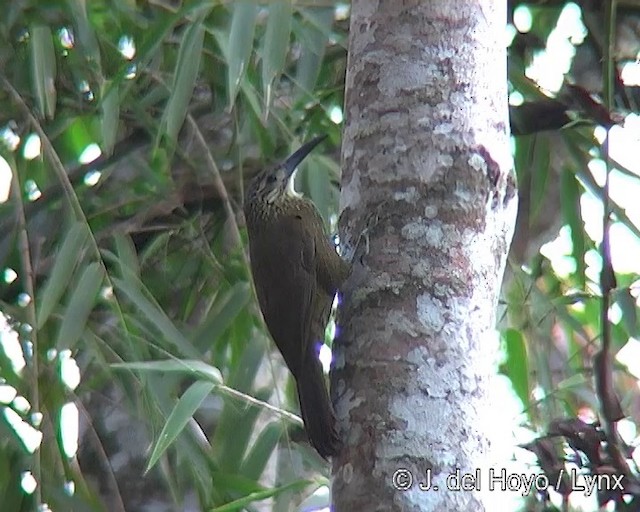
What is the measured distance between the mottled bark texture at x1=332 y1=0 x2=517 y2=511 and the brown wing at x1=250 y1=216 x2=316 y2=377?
0.81ft

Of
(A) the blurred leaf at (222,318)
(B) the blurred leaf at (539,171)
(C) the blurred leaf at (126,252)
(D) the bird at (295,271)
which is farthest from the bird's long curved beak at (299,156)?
(B) the blurred leaf at (539,171)

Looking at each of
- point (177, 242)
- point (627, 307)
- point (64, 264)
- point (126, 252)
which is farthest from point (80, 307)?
point (627, 307)

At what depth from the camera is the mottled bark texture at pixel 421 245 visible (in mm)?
1464

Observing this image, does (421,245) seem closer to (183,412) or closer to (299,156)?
(183,412)

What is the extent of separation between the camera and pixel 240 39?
195cm

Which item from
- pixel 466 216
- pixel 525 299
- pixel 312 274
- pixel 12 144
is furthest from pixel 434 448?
pixel 12 144

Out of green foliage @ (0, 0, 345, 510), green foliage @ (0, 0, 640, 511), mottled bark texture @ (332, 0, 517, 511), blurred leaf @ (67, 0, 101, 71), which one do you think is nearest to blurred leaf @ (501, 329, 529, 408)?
→ green foliage @ (0, 0, 640, 511)

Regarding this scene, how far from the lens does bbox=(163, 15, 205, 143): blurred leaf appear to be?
206cm

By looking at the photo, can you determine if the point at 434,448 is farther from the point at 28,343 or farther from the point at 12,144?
the point at 12,144

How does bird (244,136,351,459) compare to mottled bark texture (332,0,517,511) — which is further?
bird (244,136,351,459)

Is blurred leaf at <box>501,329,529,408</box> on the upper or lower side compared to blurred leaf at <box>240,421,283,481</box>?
upper

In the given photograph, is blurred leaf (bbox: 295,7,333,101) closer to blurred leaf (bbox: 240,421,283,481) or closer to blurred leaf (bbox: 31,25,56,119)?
blurred leaf (bbox: 31,25,56,119)

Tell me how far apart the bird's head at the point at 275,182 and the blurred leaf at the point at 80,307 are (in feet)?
1.10

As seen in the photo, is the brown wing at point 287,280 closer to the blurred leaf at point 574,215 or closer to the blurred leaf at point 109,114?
the blurred leaf at point 109,114
